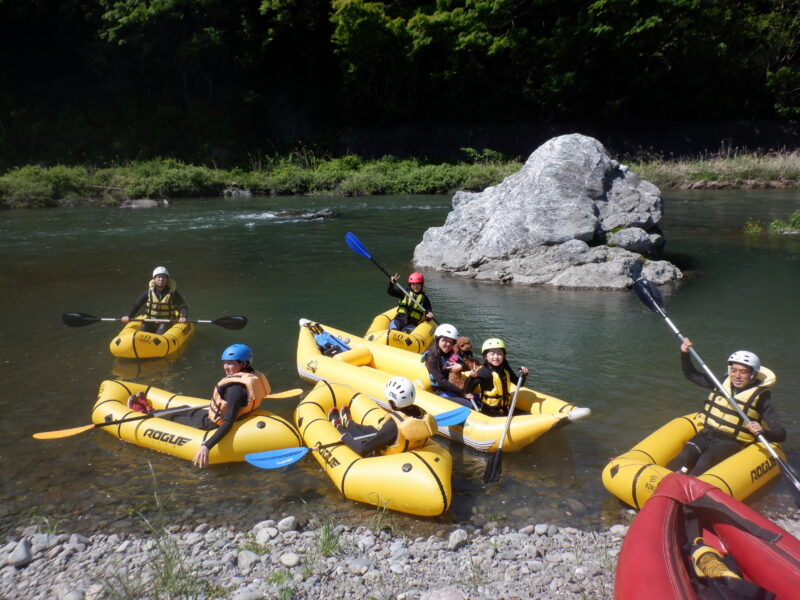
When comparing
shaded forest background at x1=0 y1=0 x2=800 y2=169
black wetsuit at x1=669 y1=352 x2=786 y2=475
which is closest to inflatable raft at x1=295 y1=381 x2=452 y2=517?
black wetsuit at x1=669 y1=352 x2=786 y2=475

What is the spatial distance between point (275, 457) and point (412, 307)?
3.46 metres

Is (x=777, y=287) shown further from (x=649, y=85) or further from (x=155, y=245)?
(x=649, y=85)

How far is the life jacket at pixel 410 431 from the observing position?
164 inches

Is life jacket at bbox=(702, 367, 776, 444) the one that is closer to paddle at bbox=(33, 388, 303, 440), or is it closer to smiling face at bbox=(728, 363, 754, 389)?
smiling face at bbox=(728, 363, 754, 389)

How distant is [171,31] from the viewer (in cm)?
2727

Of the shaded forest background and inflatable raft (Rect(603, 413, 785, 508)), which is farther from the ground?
the shaded forest background

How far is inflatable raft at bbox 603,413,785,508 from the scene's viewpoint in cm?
383

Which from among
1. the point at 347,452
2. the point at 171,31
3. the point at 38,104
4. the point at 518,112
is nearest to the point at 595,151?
the point at 347,452

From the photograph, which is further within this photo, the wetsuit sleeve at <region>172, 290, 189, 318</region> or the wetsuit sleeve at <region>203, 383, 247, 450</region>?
the wetsuit sleeve at <region>172, 290, 189, 318</region>

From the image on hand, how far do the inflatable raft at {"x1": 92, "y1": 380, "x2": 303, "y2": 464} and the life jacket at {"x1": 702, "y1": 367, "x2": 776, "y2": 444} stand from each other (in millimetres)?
3075

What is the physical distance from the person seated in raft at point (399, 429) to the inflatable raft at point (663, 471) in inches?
49.6

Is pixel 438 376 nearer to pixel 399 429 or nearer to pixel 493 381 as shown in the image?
pixel 493 381

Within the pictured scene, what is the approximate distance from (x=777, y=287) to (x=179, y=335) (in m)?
8.71

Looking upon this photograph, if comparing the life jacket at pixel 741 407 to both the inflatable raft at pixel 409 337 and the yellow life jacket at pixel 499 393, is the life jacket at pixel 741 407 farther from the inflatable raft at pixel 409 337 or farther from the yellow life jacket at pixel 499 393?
the inflatable raft at pixel 409 337
